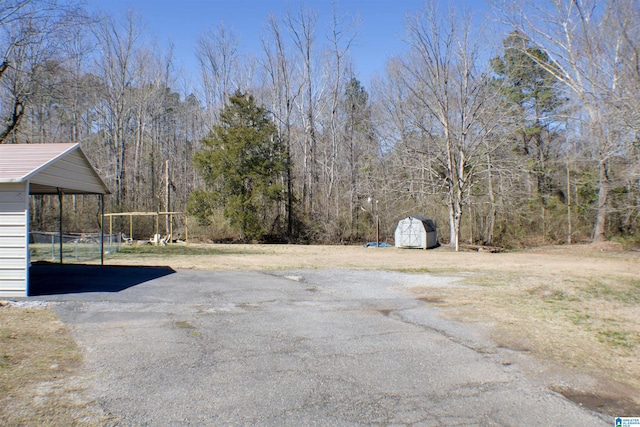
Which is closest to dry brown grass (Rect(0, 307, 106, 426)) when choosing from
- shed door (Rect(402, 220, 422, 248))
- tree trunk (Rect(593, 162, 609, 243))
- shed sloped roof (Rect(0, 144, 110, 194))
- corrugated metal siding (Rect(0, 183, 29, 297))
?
corrugated metal siding (Rect(0, 183, 29, 297))

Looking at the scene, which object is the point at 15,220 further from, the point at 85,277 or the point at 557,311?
the point at 557,311

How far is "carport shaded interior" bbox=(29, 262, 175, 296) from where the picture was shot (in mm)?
9808

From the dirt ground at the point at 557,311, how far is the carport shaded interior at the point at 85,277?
1.40m

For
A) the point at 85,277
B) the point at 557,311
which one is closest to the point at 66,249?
the point at 85,277

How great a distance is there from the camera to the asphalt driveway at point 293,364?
396 centimetres

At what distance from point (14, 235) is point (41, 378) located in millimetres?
5368

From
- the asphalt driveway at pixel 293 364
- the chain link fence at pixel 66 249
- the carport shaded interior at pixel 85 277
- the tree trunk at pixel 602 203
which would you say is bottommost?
the asphalt driveway at pixel 293 364

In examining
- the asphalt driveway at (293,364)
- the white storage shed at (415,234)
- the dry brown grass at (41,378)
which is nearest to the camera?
the dry brown grass at (41,378)

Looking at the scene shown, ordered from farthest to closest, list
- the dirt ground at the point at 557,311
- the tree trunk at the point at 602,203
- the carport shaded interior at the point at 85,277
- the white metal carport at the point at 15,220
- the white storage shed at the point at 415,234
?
the white storage shed at the point at 415,234, the tree trunk at the point at 602,203, the carport shaded interior at the point at 85,277, the white metal carport at the point at 15,220, the dirt ground at the point at 557,311

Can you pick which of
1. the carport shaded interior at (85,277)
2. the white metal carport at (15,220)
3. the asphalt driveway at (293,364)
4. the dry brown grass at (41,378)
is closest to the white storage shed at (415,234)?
the carport shaded interior at (85,277)

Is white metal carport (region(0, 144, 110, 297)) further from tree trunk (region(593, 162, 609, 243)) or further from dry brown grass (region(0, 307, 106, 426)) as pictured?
tree trunk (region(593, 162, 609, 243))

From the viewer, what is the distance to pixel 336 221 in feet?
99.4

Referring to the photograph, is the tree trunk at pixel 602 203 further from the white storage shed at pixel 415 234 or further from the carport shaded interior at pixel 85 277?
the carport shaded interior at pixel 85 277

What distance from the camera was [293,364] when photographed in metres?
5.21
